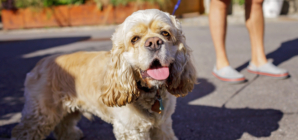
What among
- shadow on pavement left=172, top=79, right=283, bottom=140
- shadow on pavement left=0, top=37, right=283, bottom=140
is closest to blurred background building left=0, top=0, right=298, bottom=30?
shadow on pavement left=0, top=37, right=283, bottom=140

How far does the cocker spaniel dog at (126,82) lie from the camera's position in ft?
6.48

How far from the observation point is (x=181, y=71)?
2096 mm

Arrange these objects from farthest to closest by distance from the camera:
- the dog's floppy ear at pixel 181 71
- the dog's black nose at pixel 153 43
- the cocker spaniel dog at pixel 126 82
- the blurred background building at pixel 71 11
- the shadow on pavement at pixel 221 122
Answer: the blurred background building at pixel 71 11, the shadow on pavement at pixel 221 122, the dog's floppy ear at pixel 181 71, the cocker spaniel dog at pixel 126 82, the dog's black nose at pixel 153 43

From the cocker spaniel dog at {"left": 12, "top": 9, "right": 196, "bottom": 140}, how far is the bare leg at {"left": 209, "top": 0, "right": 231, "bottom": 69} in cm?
186

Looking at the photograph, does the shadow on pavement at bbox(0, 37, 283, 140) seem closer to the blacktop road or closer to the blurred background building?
the blacktop road

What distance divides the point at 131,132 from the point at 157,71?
57 cm

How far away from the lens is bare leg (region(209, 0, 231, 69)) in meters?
3.81

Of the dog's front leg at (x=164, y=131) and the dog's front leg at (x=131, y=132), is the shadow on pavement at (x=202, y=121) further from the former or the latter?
the dog's front leg at (x=131, y=132)

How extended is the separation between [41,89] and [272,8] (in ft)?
40.2

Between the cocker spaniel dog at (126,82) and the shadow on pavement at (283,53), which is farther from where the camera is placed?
the shadow on pavement at (283,53)

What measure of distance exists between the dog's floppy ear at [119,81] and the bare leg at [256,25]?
2515mm

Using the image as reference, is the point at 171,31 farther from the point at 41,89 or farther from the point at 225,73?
the point at 225,73

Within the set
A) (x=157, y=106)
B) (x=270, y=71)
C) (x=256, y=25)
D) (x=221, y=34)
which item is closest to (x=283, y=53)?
(x=270, y=71)

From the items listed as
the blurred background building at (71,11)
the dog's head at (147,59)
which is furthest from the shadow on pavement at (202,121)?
the blurred background building at (71,11)
